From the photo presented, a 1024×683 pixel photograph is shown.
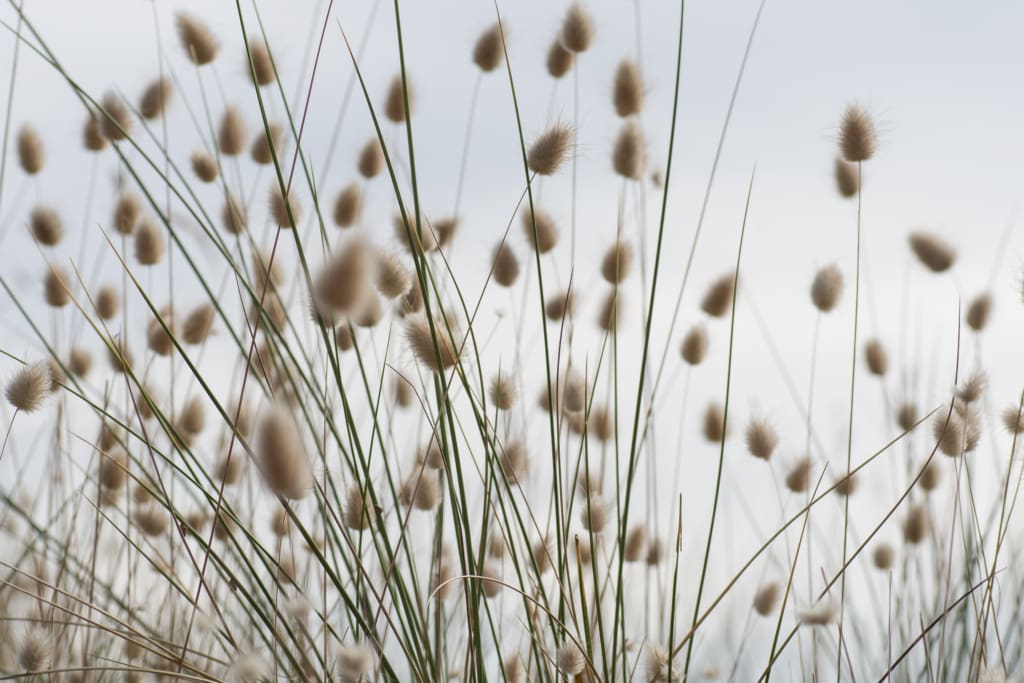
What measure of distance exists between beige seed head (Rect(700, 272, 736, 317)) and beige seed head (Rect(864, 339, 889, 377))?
1.25 ft

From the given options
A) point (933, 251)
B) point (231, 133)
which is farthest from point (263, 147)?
point (933, 251)

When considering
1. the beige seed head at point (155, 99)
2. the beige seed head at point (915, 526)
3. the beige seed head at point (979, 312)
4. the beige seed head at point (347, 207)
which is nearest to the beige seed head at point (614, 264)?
the beige seed head at point (347, 207)

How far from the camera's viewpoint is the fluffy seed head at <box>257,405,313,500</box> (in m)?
0.53

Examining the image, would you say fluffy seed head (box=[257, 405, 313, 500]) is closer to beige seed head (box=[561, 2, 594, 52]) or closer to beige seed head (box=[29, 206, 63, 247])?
beige seed head (box=[561, 2, 594, 52])

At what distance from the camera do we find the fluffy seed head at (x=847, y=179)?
5.04 ft

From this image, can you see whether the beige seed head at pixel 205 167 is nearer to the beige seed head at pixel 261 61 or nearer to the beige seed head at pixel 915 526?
the beige seed head at pixel 261 61

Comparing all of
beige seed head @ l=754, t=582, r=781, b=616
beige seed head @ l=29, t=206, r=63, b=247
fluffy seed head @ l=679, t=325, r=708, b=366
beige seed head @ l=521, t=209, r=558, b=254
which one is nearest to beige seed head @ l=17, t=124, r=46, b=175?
beige seed head @ l=29, t=206, r=63, b=247

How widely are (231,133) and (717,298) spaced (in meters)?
0.76

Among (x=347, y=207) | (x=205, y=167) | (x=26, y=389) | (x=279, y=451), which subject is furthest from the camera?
(x=205, y=167)

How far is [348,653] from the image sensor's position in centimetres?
69

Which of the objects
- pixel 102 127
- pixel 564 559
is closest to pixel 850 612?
pixel 564 559

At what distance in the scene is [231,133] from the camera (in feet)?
5.05

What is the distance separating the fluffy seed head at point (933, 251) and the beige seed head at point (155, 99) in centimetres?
117

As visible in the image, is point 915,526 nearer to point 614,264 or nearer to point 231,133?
point 614,264
